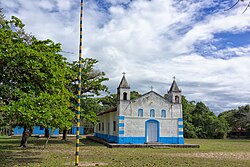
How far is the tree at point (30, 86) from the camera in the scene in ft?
33.7

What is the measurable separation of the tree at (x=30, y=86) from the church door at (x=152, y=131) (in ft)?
48.1

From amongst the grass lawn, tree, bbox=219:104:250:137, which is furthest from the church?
tree, bbox=219:104:250:137

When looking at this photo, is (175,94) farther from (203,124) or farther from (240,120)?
(240,120)

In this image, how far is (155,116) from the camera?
1038 inches

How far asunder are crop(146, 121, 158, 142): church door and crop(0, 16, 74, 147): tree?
1466 centimetres

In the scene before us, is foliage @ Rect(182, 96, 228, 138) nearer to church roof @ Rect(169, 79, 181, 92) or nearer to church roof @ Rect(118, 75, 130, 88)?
church roof @ Rect(169, 79, 181, 92)

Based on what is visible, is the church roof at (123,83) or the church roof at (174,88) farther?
the church roof at (174,88)

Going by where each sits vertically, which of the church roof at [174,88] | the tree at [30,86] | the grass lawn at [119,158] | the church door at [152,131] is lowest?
the grass lawn at [119,158]

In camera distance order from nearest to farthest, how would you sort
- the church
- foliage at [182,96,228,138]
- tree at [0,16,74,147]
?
tree at [0,16,74,147] < the church < foliage at [182,96,228,138]

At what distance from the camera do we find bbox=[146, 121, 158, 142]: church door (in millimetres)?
25984

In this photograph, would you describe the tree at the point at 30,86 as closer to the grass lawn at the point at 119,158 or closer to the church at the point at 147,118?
the grass lawn at the point at 119,158

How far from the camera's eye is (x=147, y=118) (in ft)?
85.8

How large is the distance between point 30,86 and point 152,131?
1622 centimetres

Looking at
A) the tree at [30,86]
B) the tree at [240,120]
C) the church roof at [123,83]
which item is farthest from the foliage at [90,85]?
the tree at [240,120]
